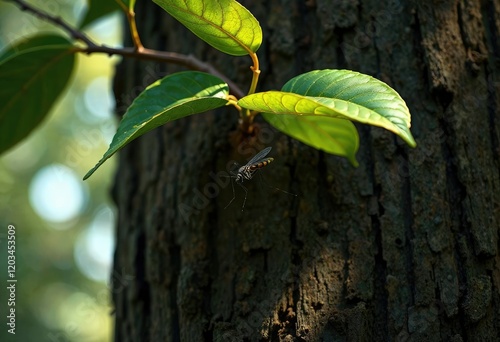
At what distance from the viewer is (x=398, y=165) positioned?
1146mm

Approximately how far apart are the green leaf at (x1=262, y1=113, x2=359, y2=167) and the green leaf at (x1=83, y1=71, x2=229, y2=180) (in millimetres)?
142

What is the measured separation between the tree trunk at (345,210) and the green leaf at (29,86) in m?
0.39

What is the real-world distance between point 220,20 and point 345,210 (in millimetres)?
495

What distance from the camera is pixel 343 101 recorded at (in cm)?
81

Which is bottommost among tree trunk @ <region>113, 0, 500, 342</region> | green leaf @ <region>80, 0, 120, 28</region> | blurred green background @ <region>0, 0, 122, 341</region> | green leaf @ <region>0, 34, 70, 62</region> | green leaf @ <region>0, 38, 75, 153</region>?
tree trunk @ <region>113, 0, 500, 342</region>

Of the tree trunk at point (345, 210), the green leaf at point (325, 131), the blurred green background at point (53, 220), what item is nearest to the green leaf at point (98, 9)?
the tree trunk at point (345, 210)

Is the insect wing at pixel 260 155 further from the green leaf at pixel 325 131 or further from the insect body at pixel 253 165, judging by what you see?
the green leaf at pixel 325 131

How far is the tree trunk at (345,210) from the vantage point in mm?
1029

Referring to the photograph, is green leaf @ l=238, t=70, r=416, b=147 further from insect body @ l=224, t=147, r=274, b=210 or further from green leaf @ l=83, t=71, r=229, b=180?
insect body @ l=224, t=147, r=274, b=210

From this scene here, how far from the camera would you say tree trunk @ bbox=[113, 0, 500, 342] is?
103cm

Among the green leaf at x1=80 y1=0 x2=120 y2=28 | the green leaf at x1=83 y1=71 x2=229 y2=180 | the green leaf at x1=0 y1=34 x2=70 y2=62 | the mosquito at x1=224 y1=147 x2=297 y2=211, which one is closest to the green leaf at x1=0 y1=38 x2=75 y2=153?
the green leaf at x1=0 y1=34 x2=70 y2=62

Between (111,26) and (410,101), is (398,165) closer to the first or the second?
(410,101)

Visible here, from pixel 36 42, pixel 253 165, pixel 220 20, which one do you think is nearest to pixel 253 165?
pixel 253 165

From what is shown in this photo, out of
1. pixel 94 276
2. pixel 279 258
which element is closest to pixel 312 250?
pixel 279 258
